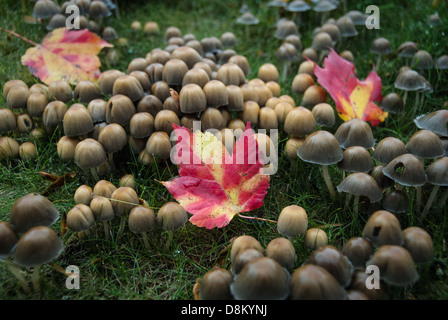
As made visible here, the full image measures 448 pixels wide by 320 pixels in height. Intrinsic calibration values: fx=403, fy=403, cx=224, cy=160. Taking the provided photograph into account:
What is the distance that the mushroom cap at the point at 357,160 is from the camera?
1.84 m

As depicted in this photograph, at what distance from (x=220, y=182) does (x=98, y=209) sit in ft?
1.86

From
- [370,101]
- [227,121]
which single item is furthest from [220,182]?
[370,101]

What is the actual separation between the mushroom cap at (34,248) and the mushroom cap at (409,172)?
1.41 m

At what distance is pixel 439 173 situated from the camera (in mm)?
1688

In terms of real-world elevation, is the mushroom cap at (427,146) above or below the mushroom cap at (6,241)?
above

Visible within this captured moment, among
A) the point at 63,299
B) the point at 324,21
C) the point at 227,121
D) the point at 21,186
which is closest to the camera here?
the point at 63,299

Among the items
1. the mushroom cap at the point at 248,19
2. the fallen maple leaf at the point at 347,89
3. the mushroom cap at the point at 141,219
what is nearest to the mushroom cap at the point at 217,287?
the mushroom cap at the point at 141,219

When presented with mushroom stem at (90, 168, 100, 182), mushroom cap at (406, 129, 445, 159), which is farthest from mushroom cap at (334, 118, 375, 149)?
mushroom stem at (90, 168, 100, 182)

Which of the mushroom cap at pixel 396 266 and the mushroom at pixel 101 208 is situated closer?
the mushroom cap at pixel 396 266

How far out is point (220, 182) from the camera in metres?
1.93

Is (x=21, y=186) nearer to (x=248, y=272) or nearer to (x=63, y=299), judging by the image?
(x=63, y=299)

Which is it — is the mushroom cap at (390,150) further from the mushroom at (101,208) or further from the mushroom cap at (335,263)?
the mushroom at (101,208)

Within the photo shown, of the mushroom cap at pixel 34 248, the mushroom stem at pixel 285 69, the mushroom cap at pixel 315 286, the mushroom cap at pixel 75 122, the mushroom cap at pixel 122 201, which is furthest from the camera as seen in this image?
the mushroom stem at pixel 285 69

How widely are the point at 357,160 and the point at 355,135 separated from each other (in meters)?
0.16
